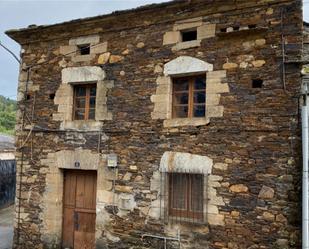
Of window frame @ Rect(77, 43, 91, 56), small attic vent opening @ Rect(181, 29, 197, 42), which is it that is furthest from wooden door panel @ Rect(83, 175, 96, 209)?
small attic vent opening @ Rect(181, 29, 197, 42)

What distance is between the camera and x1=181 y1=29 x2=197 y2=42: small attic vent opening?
674 cm

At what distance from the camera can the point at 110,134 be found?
722 cm

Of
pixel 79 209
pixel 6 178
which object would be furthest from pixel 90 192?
pixel 6 178

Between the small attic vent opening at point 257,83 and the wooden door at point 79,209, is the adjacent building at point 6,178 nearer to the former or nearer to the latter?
the wooden door at point 79,209

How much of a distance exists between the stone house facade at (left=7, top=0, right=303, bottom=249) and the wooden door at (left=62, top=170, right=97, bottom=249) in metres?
0.03

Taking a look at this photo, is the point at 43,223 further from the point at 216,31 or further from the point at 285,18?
the point at 285,18

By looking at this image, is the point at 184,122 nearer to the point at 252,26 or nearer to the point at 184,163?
the point at 184,163

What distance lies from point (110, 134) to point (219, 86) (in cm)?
249

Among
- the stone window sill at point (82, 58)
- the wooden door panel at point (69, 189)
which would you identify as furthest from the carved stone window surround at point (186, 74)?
the wooden door panel at point (69, 189)

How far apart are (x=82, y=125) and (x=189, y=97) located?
2483 mm

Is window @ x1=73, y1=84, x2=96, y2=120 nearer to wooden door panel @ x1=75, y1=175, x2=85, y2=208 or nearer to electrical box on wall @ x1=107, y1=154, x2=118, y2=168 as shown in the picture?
electrical box on wall @ x1=107, y1=154, x2=118, y2=168

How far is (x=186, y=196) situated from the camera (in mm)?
6500

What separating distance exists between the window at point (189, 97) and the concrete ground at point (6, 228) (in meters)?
5.46

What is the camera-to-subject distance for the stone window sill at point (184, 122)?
638 cm
